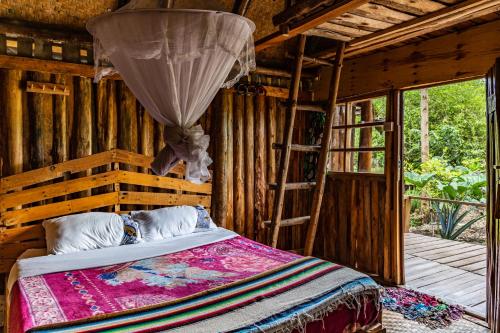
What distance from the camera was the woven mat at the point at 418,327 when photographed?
3.11 metres

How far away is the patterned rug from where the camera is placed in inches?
130

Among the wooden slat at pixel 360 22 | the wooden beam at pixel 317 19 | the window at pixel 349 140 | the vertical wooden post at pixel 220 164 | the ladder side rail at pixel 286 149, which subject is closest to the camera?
the wooden beam at pixel 317 19

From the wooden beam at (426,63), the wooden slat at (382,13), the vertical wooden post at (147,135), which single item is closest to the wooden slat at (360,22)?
the wooden slat at (382,13)

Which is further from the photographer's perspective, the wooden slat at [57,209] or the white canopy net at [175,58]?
the wooden slat at [57,209]

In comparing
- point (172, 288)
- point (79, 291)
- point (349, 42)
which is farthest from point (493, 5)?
point (79, 291)

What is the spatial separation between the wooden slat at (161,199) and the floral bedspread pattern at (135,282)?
3.13 ft

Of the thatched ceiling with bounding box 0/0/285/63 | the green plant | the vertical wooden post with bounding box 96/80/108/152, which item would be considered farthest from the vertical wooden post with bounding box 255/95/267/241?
the green plant

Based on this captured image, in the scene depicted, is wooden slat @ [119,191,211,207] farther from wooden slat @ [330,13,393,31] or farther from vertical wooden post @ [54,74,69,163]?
wooden slat @ [330,13,393,31]

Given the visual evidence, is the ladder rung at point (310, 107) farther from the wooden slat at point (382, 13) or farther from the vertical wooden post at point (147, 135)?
the vertical wooden post at point (147, 135)

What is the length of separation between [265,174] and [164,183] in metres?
1.39

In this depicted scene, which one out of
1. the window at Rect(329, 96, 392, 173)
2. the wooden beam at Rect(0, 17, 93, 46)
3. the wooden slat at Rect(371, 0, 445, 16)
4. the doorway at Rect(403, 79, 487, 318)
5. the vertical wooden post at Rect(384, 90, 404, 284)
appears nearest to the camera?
the wooden slat at Rect(371, 0, 445, 16)

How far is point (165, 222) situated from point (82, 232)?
0.79m

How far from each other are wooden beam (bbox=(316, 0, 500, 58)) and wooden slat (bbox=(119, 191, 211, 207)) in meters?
2.35

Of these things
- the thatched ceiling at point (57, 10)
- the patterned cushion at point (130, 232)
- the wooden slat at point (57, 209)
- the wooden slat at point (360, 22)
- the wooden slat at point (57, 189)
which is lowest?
the patterned cushion at point (130, 232)
